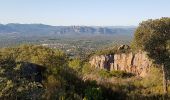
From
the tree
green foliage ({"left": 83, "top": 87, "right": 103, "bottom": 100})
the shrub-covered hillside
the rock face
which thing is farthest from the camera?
the rock face

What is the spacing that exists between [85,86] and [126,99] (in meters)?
1.82

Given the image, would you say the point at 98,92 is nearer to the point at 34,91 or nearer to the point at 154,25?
the point at 34,91

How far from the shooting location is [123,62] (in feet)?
271

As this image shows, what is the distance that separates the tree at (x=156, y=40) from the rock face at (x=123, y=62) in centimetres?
4669

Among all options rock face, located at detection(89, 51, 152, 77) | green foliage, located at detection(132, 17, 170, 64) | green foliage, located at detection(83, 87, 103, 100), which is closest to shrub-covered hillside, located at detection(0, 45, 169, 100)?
green foliage, located at detection(83, 87, 103, 100)

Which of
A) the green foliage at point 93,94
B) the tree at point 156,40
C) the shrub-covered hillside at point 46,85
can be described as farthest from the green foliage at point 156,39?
the green foliage at point 93,94

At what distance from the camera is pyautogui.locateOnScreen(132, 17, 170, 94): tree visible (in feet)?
78.7

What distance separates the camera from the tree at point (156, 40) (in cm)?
2400

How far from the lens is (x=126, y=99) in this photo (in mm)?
14320

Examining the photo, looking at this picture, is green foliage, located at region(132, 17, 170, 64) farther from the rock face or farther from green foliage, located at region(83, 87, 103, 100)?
the rock face

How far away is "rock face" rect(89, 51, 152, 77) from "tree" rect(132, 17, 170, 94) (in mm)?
46689

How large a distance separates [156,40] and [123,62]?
2317 inches

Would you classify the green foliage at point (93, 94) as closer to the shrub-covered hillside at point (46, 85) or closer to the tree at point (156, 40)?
the shrub-covered hillside at point (46, 85)

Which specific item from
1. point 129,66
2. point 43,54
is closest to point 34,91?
point 43,54
